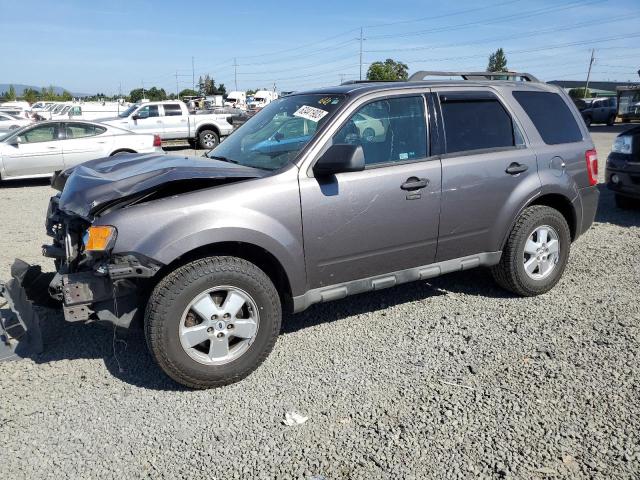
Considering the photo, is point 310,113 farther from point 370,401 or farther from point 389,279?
point 370,401

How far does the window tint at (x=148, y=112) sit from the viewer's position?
18.5 m

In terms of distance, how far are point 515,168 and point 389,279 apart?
1.44 metres

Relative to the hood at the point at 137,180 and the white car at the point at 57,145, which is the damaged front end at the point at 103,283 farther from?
the white car at the point at 57,145

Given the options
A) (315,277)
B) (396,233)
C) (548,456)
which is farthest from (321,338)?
(548,456)

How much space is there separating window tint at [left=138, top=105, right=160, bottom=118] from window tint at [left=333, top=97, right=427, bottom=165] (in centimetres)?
1623

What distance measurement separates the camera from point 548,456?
2.63 m

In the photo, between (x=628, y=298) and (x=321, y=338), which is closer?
(x=321, y=338)

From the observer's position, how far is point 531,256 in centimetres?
456

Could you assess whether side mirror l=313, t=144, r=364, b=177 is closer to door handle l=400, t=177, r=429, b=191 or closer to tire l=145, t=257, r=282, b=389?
door handle l=400, t=177, r=429, b=191

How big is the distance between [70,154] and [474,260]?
10426 mm

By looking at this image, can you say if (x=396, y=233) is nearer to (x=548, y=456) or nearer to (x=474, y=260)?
(x=474, y=260)

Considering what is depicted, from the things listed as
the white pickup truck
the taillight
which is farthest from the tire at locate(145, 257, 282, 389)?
the white pickup truck

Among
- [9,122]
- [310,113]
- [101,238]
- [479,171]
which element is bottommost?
[101,238]

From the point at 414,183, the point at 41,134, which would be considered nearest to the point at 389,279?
the point at 414,183
